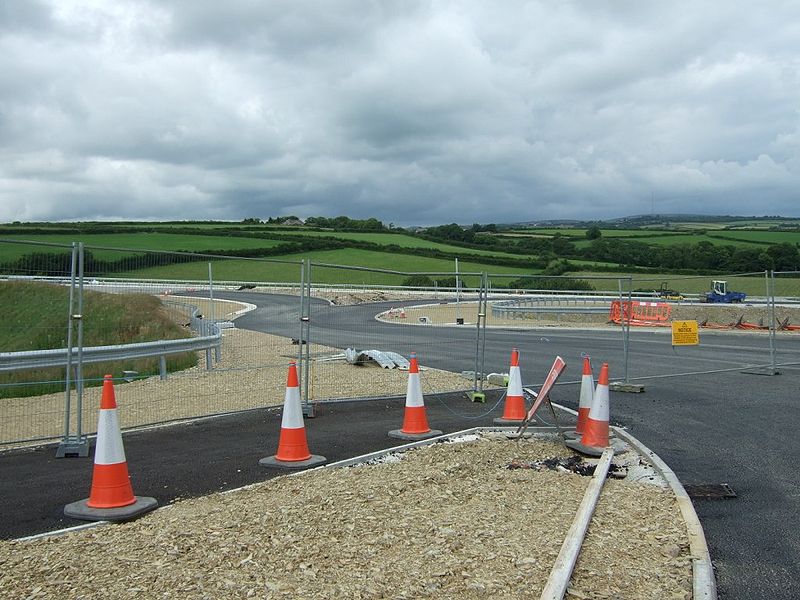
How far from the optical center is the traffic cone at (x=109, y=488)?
5879mm

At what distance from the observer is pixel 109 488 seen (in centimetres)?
604

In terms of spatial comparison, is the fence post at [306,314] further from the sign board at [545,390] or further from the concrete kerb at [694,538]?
the concrete kerb at [694,538]

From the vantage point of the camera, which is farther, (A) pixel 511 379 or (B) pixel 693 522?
(A) pixel 511 379

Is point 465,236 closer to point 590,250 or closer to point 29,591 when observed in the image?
point 590,250

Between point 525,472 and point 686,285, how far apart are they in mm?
56536

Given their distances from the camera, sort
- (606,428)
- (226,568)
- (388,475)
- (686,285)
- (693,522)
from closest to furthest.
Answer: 1. (226,568)
2. (693,522)
3. (388,475)
4. (606,428)
5. (686,285)

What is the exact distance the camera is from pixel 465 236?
3263 inches

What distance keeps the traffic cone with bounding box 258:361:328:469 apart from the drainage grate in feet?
11.7

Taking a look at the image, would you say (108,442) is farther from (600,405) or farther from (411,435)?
(600,405)

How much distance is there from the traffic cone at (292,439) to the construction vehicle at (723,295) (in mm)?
42420

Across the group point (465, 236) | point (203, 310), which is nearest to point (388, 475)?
point (203, 310)

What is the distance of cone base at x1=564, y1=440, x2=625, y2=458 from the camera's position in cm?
813

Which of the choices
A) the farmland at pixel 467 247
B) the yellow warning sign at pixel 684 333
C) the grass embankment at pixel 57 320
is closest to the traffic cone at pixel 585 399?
the grass embankment at pixel 57 320

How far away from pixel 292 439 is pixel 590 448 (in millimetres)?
3263
